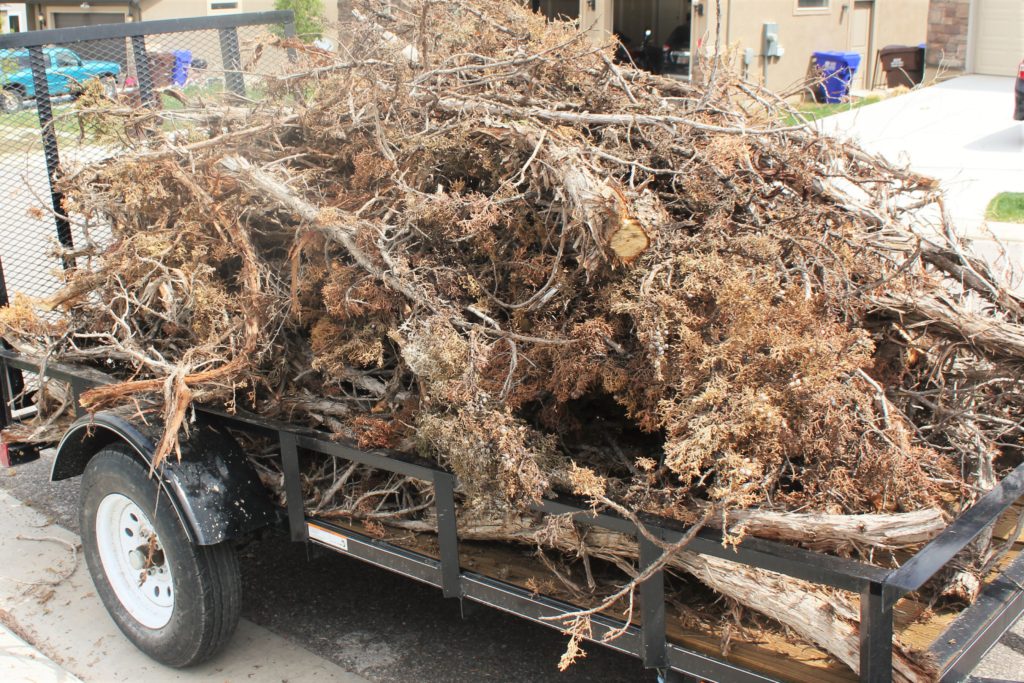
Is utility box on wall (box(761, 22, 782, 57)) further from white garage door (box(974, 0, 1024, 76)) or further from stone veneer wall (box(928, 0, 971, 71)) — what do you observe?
white garage door (box(974, 0, 1024, 76))

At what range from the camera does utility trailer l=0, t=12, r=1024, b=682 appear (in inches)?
99.6

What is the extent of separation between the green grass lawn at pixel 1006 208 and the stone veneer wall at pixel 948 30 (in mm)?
10203

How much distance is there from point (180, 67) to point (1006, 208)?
26.2ft

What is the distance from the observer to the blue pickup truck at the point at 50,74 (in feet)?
15.6

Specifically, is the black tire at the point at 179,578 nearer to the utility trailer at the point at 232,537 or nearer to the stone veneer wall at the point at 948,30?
the utility trailer at the point at 232,537

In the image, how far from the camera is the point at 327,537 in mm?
3586

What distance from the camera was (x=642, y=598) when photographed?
275cm

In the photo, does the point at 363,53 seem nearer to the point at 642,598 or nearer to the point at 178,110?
the point at 178,110

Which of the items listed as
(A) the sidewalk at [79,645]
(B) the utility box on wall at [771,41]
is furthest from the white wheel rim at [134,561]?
(B) the utility box on wall at [771,41]

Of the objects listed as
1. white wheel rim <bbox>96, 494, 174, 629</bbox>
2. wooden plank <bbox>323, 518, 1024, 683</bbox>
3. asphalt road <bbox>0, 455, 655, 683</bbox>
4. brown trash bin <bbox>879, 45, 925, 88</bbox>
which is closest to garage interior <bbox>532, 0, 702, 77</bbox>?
brown trash bin <bbox>879, 45, 925, 88</bbox>

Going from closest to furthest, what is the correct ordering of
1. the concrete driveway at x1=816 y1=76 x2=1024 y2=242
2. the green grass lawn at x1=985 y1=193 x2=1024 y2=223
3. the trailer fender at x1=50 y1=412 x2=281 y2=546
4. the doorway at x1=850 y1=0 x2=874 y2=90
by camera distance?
the trailer fender at x1=50 y1=412 x2=281 y2=546, the green grass lawn at x1=985 y1=193 x2=1024 y2=223, the concrete driveway at x1=816 y1=76 x2=1024 y2=242, the doorway at x1=850 y1=0 x2=874 y2=90

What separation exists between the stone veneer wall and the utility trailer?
18106 mm

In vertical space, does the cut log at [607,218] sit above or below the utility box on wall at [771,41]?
above

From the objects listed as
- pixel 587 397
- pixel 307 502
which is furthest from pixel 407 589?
pixel 587 397
